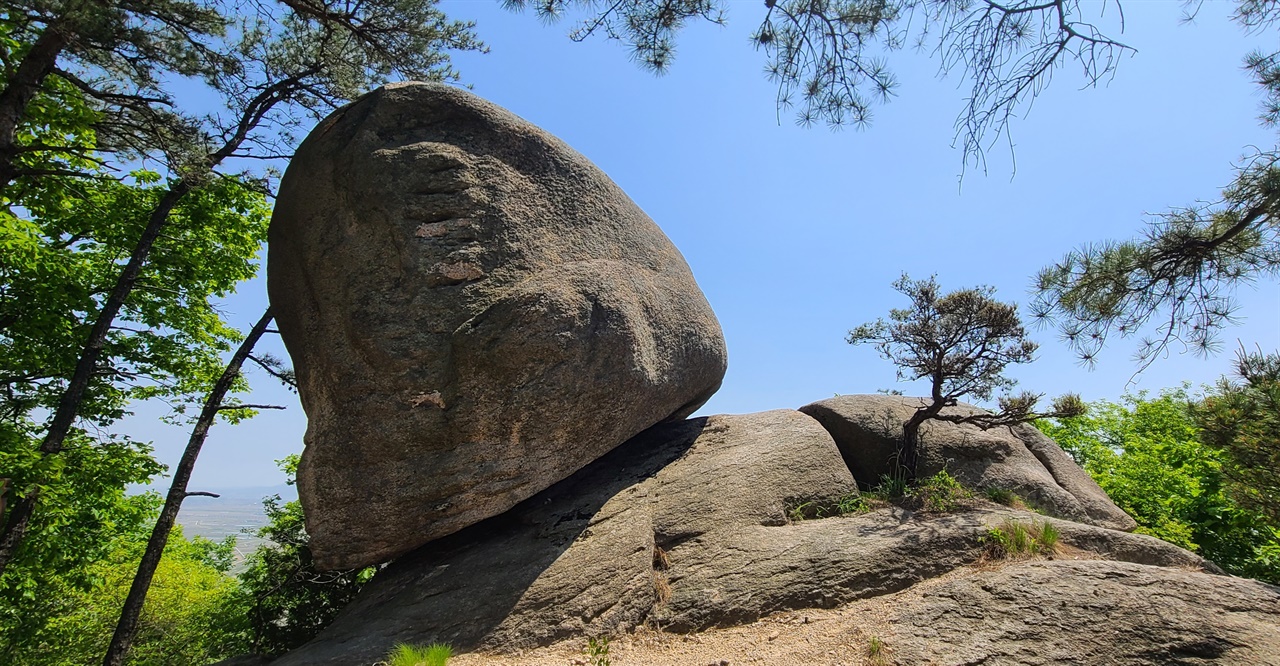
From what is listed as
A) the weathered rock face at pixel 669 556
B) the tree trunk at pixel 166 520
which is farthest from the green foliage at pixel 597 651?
the tree trunk at pixel 166 520

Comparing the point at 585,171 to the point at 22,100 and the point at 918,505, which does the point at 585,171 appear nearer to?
the point at 918,505

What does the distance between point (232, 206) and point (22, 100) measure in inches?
219

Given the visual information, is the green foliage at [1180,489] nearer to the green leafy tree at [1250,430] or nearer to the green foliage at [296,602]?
the green leafy tree at [1250,430]

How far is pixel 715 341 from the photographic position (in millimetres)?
7789

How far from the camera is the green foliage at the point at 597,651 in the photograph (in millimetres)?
4441

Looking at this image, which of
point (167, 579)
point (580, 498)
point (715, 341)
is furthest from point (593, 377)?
point (167, 579)

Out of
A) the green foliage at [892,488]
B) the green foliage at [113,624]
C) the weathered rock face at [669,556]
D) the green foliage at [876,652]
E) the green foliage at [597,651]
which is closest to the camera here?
the green foliage at [876,652]

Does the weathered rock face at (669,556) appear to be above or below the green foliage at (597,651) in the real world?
above

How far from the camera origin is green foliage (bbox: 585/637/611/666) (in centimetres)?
444

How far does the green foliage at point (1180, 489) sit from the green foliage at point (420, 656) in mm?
7486

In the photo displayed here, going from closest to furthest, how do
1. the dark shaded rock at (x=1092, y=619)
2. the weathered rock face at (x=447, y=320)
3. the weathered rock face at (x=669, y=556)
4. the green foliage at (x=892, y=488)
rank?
the dark shaded rock at (x=1092, y=619), the weathered rock face at (x=669, y=556), the weathered rock face at (x=447, y=320), the green foliage at (x=892, y=488)

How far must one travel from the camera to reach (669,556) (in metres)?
6.01

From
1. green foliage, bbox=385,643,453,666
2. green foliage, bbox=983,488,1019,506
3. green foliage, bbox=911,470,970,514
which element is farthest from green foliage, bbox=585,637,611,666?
green foliage, bbox=983,488,1019,506

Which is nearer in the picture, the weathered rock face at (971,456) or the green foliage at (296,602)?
the weathered rock face at (971,456)
